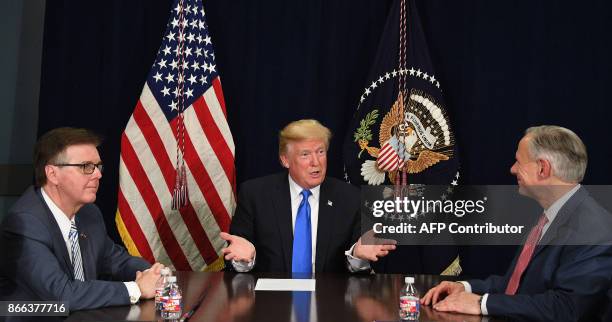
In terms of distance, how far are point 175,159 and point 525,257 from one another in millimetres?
2507

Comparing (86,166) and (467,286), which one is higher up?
(86,166)

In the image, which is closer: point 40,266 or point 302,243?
point 40,266

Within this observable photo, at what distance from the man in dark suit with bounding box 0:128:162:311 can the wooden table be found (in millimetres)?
87

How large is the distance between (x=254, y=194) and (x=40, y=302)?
4.99ft

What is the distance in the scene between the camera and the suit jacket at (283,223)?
3578 millimetres

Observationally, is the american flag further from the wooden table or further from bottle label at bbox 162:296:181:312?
bottle label at bbox 162:296:181:312

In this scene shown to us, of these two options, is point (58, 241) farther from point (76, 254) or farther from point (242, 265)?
point (242, 265)

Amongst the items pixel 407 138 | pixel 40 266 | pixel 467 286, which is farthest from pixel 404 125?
pixel 40 266

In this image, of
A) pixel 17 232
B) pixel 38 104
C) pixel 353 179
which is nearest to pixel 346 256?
pixel 353 179

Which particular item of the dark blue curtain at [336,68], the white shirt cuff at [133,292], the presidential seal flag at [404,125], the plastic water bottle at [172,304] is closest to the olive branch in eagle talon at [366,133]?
the presidential seal flag at [404,125]

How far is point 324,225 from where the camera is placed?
3.62 m

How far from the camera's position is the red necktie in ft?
8.57

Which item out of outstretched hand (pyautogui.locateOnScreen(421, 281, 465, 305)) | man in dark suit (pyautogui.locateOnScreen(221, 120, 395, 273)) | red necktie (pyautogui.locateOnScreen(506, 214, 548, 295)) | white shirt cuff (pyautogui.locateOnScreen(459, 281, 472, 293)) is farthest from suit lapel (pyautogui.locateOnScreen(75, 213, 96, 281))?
red necktie (pyautogui.locateOnScreen(506, 214, 548, 295))

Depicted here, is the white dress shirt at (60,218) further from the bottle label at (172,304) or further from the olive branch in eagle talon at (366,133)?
the olive branch in eagle talon at (366,133)
